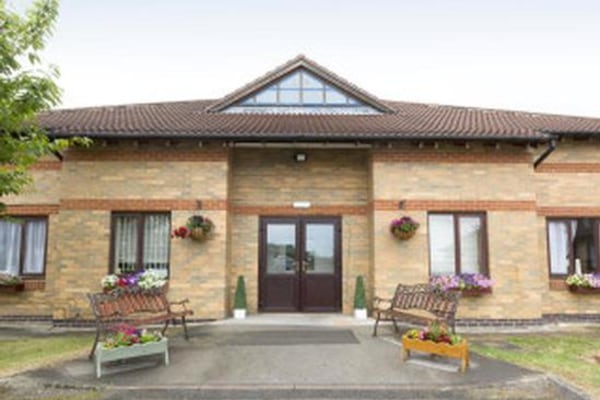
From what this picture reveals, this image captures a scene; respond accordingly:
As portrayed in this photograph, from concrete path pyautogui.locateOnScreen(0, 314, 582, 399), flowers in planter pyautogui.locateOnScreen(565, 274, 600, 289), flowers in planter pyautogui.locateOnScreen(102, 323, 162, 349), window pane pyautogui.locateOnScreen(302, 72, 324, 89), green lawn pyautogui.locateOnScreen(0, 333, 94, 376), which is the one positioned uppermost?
window pane pyautogui.locateOnScreen(302, 72, 324, 89)

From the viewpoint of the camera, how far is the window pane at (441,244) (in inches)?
365

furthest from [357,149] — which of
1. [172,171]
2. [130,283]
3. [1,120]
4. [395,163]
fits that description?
[1,120]

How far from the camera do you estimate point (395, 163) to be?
30.7 ft

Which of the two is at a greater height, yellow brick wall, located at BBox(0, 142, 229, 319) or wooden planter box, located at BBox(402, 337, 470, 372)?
yellow brick wall, located at BBox(0, 142, 229, 319)

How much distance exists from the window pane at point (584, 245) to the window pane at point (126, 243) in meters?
10.2

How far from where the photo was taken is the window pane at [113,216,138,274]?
9219 mm

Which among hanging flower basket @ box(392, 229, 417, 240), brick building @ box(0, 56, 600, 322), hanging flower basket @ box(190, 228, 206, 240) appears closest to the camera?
hanging flower basket @ box(190, 228, 206, 240)

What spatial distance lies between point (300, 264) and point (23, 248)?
649 cm

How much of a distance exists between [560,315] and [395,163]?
5.15 m

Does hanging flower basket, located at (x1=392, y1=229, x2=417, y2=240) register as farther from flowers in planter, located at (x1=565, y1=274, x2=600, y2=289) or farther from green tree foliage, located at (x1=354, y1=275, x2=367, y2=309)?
flowers in planter, located at (x1=565, y1=274, x2=600, y2=289)

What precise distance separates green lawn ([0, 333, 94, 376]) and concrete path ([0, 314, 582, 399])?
48 centimetres

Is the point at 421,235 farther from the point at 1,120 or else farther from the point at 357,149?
the point at 1,120

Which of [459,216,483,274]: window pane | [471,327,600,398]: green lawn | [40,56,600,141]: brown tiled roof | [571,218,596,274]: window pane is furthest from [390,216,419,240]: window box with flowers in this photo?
[571,218,596,274]: window pane

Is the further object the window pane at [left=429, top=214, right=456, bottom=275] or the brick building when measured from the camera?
the window pane at [left=429, top=214, right=456, bottom=275]
